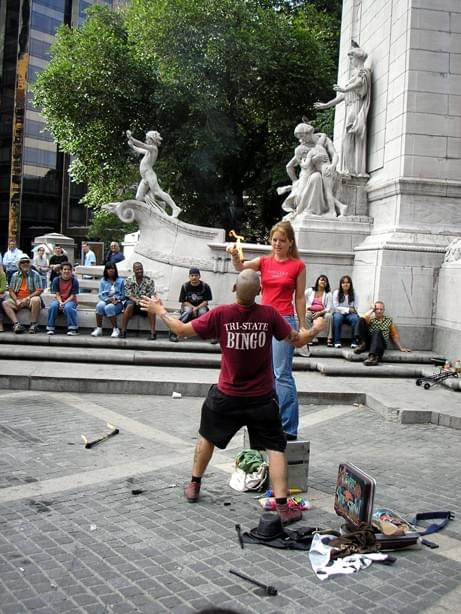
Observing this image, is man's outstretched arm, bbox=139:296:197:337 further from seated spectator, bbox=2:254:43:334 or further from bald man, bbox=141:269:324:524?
seated spectator, bbox=2:254:43:334

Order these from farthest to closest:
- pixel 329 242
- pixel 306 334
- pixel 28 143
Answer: pixel 28 143 < pixel 329 242 < pixel 306 334

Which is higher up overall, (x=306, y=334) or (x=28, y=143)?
(x=28, y=143)

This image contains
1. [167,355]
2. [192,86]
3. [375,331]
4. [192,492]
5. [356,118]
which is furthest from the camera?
[192,86]

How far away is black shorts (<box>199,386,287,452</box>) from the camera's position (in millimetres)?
4867

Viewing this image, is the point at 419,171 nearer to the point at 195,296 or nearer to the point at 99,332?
the point at 195,296

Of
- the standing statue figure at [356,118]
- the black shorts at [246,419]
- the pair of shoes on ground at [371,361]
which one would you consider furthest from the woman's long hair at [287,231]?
the standing statue figure at [356,118]

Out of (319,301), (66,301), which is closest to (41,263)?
(66,301)

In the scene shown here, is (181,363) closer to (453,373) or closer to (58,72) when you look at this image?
(453,373)

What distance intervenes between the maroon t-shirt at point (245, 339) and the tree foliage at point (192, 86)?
23439 mm

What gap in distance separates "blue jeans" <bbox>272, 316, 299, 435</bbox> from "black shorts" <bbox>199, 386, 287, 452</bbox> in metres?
0.68

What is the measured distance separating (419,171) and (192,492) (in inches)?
381

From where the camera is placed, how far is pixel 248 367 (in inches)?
191

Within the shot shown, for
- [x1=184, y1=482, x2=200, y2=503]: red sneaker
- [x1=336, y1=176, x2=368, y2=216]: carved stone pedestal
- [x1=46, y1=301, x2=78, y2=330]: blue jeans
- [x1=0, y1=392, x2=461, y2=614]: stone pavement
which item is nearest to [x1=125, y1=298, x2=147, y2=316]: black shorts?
[x1=46, y1=301, x2=78, y2=330]: blue jeans

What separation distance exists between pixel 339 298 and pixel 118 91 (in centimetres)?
1957
